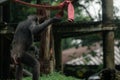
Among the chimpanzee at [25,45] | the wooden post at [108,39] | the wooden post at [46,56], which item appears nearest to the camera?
the chimpanzee at [25,45]

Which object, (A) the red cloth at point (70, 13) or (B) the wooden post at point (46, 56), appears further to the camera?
(B) the wooden post at point (46, 56)

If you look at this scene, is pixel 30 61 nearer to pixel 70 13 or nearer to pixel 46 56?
pixel 70 13

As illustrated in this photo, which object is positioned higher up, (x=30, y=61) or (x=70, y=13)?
(x=70, y=13)

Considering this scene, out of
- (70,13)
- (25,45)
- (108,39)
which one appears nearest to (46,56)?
(108,39)

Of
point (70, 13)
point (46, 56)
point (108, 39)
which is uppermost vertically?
point (70, 13)

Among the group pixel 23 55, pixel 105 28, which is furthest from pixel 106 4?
pixel 23 55

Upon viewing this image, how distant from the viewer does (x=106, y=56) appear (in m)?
11.5

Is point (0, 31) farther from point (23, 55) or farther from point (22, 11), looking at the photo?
point (22, 11)

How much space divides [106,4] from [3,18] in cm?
458

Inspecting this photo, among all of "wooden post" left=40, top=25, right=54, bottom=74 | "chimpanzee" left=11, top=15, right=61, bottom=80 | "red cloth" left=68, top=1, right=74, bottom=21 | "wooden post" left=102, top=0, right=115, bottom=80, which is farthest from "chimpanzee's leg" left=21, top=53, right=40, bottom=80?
"wooden post" left=102, top=0, right=115, bottom=80

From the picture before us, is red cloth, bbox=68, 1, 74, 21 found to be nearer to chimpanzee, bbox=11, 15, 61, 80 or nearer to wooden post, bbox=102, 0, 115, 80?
chimpanzee, bbox=11, 15, 61, 80

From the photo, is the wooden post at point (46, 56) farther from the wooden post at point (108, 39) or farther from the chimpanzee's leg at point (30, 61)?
the chimpanzee's leg at point (30, 61)

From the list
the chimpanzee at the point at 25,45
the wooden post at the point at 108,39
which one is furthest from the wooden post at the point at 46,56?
the chimpanzee at the point at 25,45

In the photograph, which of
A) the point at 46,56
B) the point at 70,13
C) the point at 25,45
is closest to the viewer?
the point at 70,13
